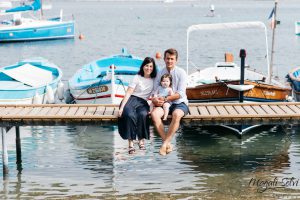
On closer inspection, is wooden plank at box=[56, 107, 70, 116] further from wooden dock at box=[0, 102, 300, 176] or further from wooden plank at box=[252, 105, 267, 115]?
wooden plank at box=[252, 105, 267, 115]

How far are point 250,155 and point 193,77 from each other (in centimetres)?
687

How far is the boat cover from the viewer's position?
25234 millimetres

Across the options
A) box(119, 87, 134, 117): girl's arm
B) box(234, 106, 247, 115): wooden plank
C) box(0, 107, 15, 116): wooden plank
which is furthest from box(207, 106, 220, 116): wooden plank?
box(0, 107, 15, 116): wooden plank

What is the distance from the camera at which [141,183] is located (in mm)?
14992

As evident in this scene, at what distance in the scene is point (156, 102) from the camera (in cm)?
1337

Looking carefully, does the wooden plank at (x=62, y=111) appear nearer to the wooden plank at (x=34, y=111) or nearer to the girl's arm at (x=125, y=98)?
the wooden plank at (x=34, y=111)

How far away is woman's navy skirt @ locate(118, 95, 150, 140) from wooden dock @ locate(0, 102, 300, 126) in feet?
1.76

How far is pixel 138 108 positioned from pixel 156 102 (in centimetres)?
42

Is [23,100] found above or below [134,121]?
below

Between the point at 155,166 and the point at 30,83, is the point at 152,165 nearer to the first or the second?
the point at 155,166

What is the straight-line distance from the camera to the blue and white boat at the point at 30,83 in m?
22.6

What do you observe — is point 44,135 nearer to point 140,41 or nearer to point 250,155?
point 250,155

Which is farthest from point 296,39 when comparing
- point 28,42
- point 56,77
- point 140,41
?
point 56,77

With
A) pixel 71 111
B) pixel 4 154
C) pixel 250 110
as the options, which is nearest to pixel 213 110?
pixel 250 110
